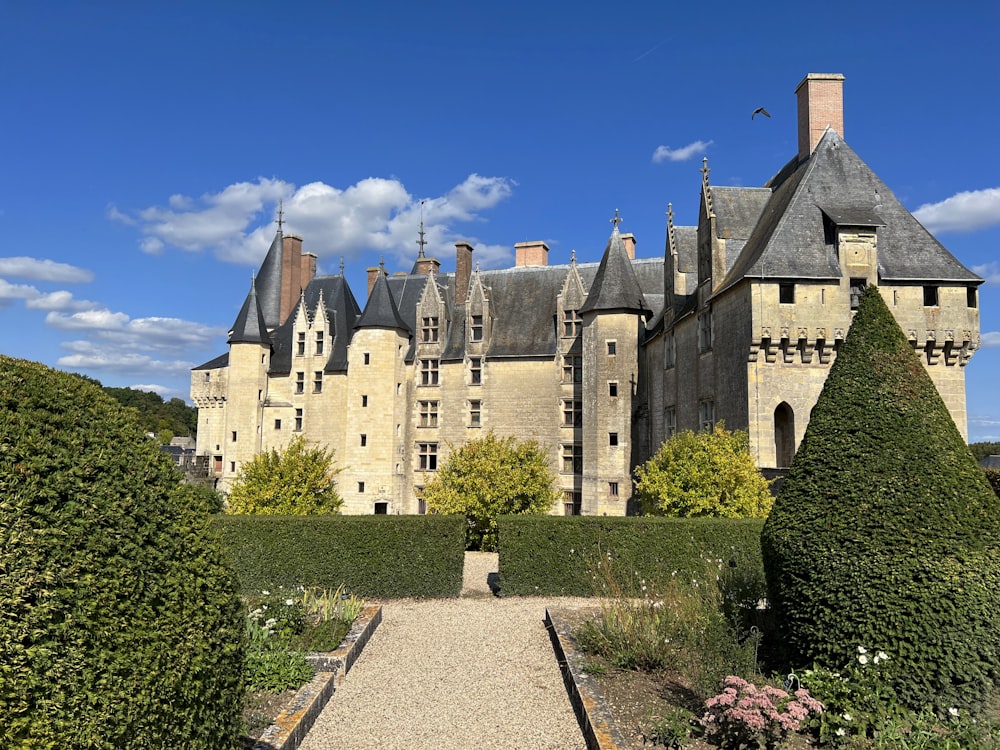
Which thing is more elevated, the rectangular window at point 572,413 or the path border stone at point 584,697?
the rectangular window at point 572,413

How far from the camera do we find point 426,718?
6242 mm

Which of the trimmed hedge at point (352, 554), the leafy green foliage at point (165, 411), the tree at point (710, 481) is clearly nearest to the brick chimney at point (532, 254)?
the tree at point (710, 481)

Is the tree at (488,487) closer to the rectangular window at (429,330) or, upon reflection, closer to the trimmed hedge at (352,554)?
the trimmed hedge at (352,554)

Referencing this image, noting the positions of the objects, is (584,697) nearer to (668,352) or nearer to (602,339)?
(668,352)

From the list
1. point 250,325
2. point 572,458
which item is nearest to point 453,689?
point 572,458

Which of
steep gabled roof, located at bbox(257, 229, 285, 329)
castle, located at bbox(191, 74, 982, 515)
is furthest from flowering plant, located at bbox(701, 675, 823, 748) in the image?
steep gabled roof, located at bbox(257, 229, 285, 329)

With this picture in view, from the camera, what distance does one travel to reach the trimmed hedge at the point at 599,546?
11.1 metres

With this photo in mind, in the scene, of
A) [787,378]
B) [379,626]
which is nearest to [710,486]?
[787,378]

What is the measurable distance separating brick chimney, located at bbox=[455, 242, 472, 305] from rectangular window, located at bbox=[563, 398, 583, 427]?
6.34 meters

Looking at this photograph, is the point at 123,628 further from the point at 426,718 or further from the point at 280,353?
the point at 280,353

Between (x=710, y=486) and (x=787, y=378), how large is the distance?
3.64 m

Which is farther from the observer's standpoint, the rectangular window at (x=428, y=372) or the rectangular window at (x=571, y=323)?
the rectangular window at (x=428, y=372)

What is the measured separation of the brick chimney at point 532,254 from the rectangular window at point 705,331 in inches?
455

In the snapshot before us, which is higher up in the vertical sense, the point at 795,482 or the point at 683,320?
the point at 683,320
